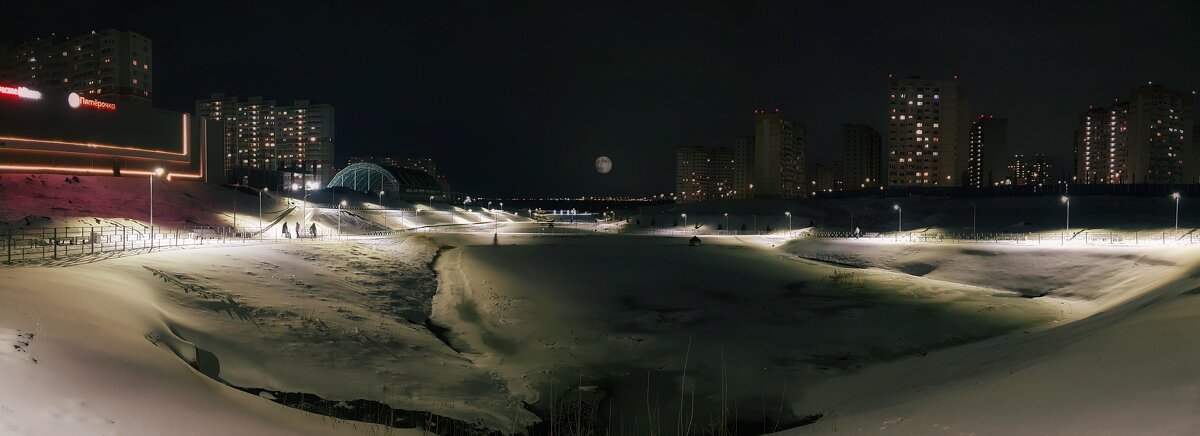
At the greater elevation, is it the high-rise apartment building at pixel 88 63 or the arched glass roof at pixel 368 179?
the high-rise apartment building at pixel 88 63

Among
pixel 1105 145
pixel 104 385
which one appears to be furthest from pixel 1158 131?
pixel 104 385

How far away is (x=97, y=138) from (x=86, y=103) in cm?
357

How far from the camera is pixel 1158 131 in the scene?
143m

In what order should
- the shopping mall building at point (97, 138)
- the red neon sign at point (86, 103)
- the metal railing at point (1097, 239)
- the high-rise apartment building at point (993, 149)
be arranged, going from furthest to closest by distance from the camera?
the high-rise apartment building at point (993, 149) → the red neon sign at point (86, 103) → the shopping mall building at point (97, 138) → the metal railing at point (1097, 239)

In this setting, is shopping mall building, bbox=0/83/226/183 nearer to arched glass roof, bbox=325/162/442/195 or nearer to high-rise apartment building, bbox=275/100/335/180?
arched glass roof, bbox=325/162/442/195

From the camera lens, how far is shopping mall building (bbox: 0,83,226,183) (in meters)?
55.1

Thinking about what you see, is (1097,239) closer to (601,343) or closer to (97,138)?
(601,343)

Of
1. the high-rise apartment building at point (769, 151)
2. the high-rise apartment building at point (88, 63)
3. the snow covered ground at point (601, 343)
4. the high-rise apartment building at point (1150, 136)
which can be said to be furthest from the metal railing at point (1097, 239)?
the high-rise apartment building at point (88, 63)

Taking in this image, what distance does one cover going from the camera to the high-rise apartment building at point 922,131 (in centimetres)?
13100

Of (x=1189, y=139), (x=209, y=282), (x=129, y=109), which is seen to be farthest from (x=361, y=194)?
(x=1189, y=139)

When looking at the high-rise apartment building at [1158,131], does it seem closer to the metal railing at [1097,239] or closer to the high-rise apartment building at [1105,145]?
the high-rise apartment building at [1105,145]

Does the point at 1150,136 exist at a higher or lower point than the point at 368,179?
higher

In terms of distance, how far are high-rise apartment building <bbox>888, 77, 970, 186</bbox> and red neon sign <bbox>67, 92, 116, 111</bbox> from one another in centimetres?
13593

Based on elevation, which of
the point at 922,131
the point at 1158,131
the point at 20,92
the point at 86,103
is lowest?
the point at 86,103
